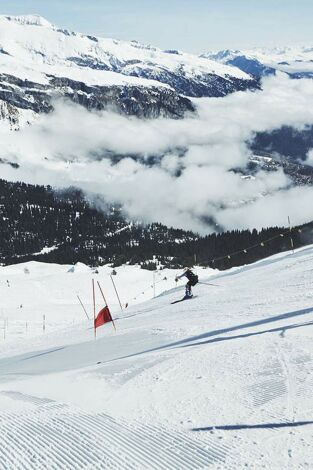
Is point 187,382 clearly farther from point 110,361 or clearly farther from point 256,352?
point 110,361

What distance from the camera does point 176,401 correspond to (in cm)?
875

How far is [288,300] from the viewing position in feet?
62.3

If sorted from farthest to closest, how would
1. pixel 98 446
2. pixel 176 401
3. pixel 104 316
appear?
pixel 104 316
pixel 176 401
pixel 98 446

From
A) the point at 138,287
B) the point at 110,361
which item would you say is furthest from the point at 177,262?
the point at 110,361

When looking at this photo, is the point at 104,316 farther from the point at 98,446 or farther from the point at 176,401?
the point at 98,446

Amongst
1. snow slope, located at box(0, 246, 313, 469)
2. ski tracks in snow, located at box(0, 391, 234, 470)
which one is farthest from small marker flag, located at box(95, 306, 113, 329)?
ski tracks in snow, located at box(0, 391, 234, 470)

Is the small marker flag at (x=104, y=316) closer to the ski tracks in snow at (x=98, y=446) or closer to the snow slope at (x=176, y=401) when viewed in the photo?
the snow slope at (x=176, y=401)

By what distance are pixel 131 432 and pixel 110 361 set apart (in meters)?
6.19

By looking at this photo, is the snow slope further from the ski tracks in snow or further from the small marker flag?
the small marker flag

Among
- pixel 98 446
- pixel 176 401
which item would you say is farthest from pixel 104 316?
pixel 98 446

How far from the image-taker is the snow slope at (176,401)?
6.60 meters

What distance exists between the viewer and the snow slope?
660 centimetres

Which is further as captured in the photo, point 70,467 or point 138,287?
point 138,287

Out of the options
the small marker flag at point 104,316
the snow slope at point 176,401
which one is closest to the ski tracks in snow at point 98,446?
the snow slope at point 176,401
